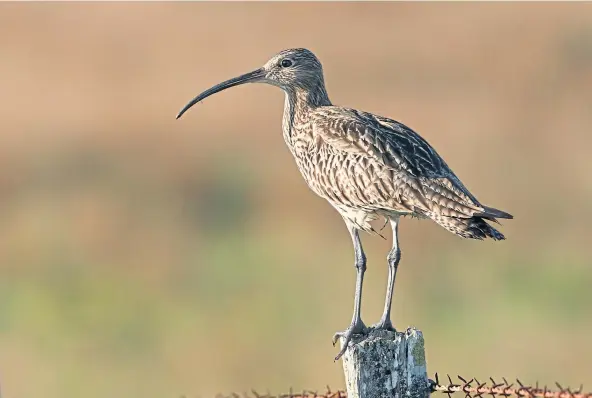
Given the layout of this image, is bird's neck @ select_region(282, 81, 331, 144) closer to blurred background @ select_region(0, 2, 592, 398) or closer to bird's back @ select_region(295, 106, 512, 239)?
Result: bird's back @ select_region(295, 106, 512, 239)

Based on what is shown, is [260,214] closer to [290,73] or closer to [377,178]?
[290,73]

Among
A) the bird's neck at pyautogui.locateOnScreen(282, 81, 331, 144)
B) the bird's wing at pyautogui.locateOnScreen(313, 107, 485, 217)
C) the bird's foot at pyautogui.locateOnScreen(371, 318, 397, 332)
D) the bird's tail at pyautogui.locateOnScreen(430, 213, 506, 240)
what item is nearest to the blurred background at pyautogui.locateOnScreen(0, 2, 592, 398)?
the bird's neck at pyautogui.locateOnScreen(282, 81, 331, 144)

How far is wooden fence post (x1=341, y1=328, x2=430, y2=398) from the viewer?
21.8 ft

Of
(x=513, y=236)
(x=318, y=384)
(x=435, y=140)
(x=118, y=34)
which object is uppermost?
(x=118, y=34)

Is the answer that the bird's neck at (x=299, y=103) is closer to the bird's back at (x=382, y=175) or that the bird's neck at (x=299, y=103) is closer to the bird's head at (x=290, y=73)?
the bird's head at (x=290, y=73)

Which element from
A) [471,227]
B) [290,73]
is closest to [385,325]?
[471,227]

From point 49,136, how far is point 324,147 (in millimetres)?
14539

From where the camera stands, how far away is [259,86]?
82.5 ft

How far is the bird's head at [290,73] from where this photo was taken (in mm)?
10391

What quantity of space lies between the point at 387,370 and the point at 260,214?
12262 mm

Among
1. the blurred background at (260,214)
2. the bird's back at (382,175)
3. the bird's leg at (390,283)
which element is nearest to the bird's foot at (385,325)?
the bird's leg at (390,283)

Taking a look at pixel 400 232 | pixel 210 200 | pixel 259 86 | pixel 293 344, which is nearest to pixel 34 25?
pixel 259 86

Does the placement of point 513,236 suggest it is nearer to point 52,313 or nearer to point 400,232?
point 400,232

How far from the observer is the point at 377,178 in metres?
8.85
